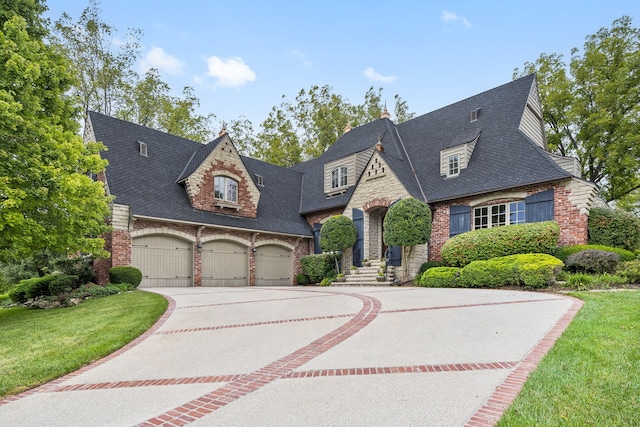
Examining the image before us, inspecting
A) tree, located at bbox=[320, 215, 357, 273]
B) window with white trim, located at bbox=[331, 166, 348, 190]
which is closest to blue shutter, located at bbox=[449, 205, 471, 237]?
tree, located at bbox=[320, 215, 357, 273]

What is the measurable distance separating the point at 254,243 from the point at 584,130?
1865cm

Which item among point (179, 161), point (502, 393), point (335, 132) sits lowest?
point (502, 393)

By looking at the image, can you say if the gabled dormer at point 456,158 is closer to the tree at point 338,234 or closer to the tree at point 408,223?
the tree at point 408,223

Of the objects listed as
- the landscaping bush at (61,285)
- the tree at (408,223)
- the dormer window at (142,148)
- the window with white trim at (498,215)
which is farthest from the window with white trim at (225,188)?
the window with white trim at (498,215)

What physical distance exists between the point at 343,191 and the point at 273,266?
5.45 metres

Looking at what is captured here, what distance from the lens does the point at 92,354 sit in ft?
18.9

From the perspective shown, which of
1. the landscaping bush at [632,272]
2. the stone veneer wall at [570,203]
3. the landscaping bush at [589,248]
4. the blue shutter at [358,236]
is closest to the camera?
the landscaping bush at [632,272]

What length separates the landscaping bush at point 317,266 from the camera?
1916 cm

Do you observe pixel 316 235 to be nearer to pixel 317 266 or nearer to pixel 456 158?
pixel 317 266

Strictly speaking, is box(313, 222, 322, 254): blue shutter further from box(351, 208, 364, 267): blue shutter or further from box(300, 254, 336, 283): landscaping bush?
box(351, 208, 364, 267): blue shutter

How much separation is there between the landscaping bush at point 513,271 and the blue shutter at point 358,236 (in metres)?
6.21

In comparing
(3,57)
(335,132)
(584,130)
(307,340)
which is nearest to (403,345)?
(307,340)

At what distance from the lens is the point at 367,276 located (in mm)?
17094

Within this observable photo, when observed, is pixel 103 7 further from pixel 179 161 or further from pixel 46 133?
pixel 46 133
